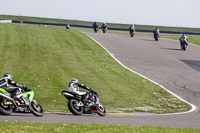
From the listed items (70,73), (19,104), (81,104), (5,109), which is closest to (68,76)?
(70,73)

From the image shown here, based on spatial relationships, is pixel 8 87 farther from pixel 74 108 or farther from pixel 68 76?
pixel 68 76

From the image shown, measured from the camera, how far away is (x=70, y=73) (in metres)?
25.1

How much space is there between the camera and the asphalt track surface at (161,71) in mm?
14086

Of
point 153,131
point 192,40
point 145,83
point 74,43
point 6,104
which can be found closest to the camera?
point 153,131

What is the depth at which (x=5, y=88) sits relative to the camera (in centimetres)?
1302

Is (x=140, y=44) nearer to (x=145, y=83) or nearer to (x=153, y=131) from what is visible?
(x=145, y=83)

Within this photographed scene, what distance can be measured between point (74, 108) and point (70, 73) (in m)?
10.9

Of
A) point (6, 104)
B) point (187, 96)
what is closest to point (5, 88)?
point (6, 104)

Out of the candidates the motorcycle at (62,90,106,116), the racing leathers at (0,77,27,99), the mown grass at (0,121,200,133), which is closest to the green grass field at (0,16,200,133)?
the mown grass at (0,121,200,133)

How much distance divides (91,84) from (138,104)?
3.76 m

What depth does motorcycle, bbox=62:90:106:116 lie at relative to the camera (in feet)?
46.9

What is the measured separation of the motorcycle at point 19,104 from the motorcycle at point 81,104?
127 centimetres

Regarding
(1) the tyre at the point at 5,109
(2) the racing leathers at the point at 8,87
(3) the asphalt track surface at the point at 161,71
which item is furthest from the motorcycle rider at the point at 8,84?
(3) the asphalt track surface at the point at 161,71

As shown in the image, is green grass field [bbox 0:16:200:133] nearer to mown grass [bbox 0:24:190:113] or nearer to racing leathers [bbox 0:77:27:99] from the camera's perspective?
mown grass [bbox 0:24:190:113]
